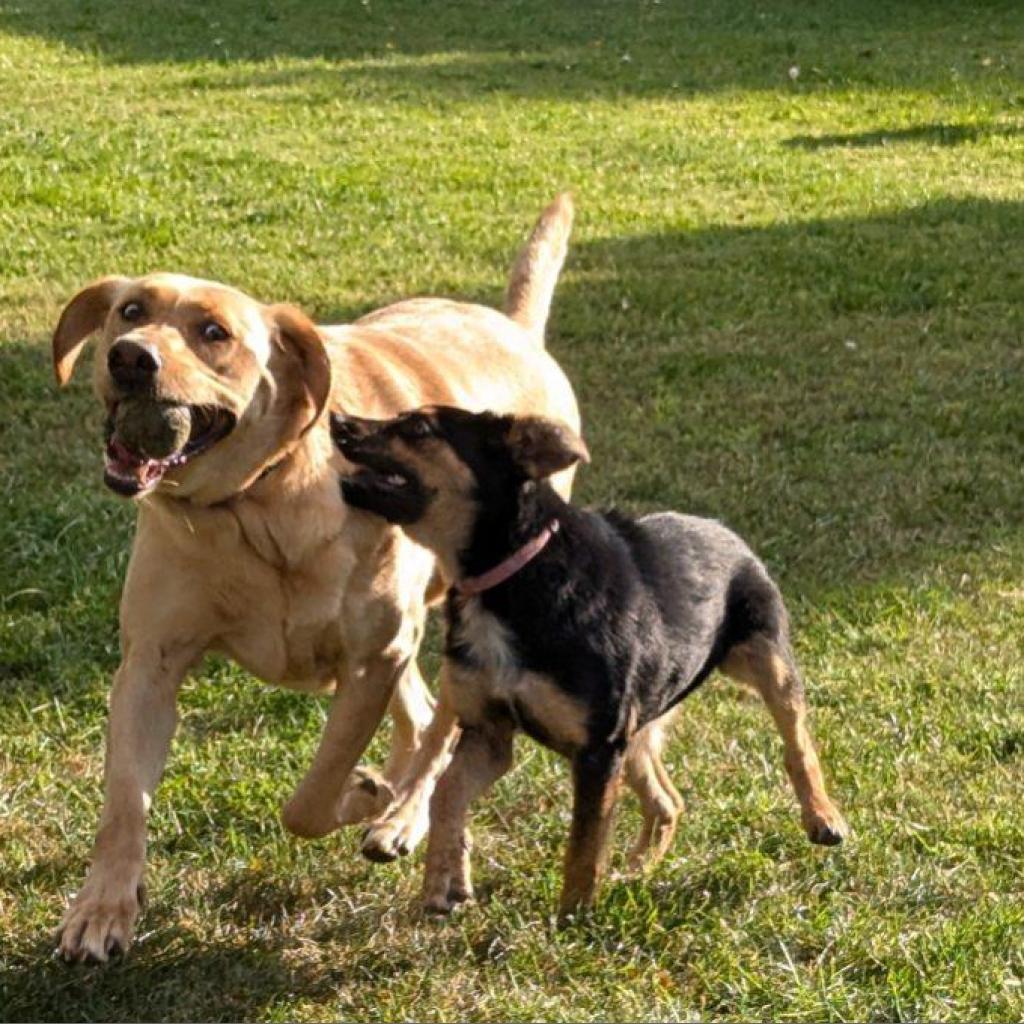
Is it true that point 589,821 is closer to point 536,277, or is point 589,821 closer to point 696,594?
Result: point 696,594

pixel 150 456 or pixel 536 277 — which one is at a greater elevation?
pixel 150 456

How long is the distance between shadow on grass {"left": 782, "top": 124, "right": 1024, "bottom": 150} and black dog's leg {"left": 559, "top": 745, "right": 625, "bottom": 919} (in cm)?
1202

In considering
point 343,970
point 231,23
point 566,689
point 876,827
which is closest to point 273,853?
point 343,970

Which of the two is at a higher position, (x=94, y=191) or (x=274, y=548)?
(x=274, y=548)

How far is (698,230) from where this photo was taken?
42.0 ft

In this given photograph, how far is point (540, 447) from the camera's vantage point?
4.81 metres

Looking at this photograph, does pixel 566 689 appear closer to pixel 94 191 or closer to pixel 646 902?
pixel 646 902

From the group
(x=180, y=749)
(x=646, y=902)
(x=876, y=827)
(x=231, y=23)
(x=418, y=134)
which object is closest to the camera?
(x=646, y=902)

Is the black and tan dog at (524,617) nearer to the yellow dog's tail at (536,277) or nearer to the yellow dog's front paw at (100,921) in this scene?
the yellow dog's front paw at (100,921)

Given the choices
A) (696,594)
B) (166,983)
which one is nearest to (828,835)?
(696,594)

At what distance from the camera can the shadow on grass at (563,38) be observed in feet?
64.1

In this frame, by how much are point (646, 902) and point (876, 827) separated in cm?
75

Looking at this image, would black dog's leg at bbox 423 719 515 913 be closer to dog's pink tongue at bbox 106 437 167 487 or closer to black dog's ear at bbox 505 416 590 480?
black dog's ear at bbox 505 416 590 480

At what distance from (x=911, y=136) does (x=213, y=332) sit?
12.9 meters
